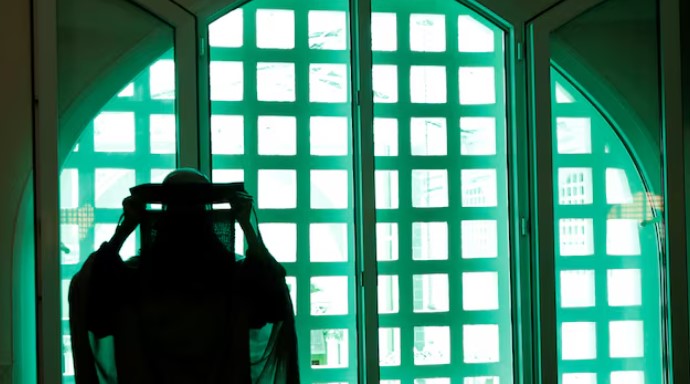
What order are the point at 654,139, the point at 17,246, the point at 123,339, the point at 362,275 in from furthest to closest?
the point at 654,139, the point at 362,275, the point at 17,246, the point at 123,339

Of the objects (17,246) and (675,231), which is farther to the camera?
(675,231)

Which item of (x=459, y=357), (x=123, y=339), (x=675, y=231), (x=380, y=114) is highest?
(x=380, y=114)

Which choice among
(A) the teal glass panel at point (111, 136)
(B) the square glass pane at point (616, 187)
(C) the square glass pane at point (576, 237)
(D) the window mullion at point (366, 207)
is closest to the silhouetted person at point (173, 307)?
(A) the teal glass panel at point (111, 136)

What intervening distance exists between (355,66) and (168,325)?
137 centimetres

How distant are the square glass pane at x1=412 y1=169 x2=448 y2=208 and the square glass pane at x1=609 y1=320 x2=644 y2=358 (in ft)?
3.06

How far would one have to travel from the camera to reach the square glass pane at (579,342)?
2932 mm

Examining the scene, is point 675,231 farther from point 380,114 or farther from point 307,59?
point 307,59

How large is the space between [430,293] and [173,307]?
1.29 m

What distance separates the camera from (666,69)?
2.92 metres

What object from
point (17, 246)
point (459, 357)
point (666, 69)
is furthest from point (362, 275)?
point (666, 69)

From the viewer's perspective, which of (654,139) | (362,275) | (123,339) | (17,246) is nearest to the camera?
(123,339)

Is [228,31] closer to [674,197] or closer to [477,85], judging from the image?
[477,85]

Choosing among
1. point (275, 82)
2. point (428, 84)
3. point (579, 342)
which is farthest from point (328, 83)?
point (579, 342)

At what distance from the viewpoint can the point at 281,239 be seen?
2.84 metres
